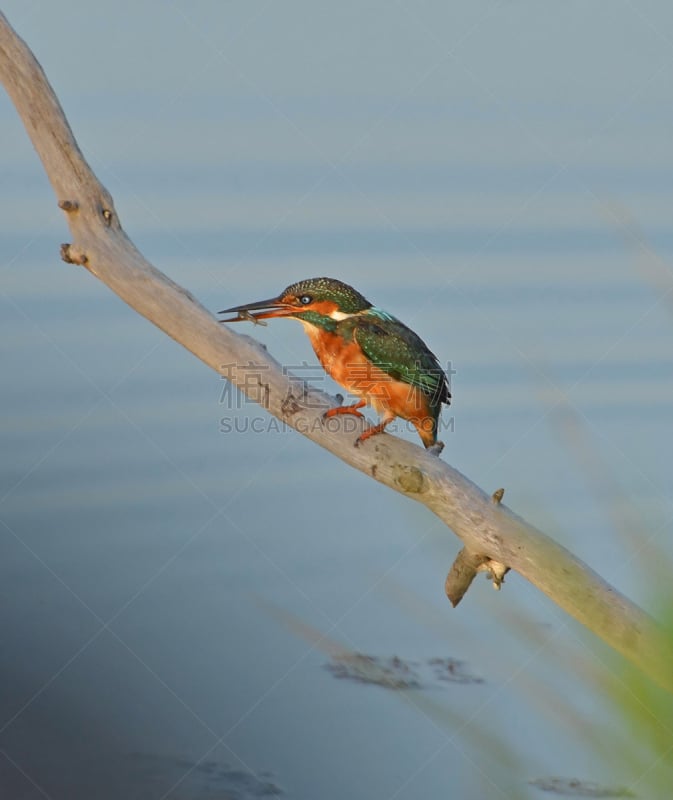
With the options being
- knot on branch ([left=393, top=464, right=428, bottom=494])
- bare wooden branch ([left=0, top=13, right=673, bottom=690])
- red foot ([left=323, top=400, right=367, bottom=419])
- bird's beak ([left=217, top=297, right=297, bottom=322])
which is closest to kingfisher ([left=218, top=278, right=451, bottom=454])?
bird's beak ([left=217, top=297, right=297, bottom=322])

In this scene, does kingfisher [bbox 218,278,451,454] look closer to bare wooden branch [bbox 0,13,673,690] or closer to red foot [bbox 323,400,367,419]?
red foot [bbox 323,400,367,419]

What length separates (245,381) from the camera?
3521mm

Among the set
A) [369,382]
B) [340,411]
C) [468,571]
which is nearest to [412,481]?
[468,571]

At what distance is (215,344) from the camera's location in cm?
348

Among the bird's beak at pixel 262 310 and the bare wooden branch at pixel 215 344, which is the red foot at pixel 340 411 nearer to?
the bare wooden branch at pixel 215 344

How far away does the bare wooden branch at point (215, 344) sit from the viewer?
306 cm

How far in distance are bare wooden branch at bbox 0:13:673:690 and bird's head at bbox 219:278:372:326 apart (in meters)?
0.80

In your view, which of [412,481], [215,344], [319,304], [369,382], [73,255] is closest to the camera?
[412,481]

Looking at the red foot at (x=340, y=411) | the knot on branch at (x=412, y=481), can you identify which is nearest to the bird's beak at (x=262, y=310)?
the red foot at (x=340, y=411)

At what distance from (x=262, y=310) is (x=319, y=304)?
23 centimetres

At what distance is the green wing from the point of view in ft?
13.8

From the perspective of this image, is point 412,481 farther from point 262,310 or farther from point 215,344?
point 262,310

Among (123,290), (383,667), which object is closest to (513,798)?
(123,290)

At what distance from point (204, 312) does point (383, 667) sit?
6.15 ft
